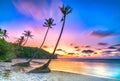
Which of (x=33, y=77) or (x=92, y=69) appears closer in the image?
(x=33, y=77)

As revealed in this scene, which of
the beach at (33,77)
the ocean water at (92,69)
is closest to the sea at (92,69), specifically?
the ocean water at (92,69)

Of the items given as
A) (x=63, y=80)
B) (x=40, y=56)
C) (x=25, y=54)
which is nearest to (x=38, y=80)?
(x=63, y=80)

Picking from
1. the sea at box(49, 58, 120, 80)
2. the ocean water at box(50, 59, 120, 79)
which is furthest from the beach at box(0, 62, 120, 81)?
the ocean water at box(50, 59, 120, 79)

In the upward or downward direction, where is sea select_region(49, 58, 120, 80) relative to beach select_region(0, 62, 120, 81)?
upward

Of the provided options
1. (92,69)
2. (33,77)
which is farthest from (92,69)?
(33,77)

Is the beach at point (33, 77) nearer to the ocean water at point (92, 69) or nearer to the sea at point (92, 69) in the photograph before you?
the sea at point (92, 69)

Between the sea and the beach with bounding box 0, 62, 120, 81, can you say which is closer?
the beach with bounding box 0, 62, 120, 81

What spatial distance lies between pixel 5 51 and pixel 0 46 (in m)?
1.52

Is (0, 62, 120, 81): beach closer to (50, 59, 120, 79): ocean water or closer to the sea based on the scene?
the sea

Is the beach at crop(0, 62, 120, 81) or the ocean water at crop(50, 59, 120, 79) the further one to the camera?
the ocean water at crop(50, 59, 120, 79)

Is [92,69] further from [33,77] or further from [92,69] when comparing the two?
[33,77]

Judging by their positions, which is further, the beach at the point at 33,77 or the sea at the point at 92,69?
the sea at the point at 92,69

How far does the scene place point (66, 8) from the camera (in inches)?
1299

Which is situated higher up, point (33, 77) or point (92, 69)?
point (92, 69)
